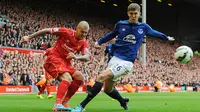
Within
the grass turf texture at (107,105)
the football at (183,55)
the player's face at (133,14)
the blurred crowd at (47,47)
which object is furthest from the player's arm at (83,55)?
the blurred crowd at (47,47)

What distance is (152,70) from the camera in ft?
156

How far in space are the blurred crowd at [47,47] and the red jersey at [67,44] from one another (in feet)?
37.5

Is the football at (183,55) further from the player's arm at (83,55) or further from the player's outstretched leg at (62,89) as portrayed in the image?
the player's outstretched leg at (62,89)

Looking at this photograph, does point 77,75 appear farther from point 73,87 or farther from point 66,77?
point 66,77

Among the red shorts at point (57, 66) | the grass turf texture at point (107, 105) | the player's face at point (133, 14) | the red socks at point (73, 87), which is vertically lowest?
the grass turf texture at point (107, 105)

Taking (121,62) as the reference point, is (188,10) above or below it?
above

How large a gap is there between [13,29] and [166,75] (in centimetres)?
2007

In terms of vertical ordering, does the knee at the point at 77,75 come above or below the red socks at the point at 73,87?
above

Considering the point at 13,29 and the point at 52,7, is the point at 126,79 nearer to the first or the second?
the point at 13,29

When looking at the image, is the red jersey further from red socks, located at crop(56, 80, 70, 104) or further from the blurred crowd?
the blurred crowd

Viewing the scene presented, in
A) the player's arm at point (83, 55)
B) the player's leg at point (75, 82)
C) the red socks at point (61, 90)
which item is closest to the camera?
the player's arm at point (83, 55)

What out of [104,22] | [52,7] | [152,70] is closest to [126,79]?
[152,70]

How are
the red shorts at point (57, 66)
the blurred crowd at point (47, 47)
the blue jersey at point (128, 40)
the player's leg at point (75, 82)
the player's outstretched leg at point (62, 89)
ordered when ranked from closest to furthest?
the player's outstretched leg at point (62, 89), the blue jersey at point (128, 40), the red shorts at point (57, 66), the player's leg at point (75, 82), the blurred crowd at point (47, 47)

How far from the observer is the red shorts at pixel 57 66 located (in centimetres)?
1004
